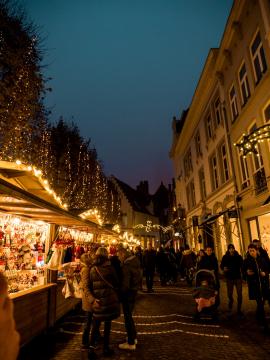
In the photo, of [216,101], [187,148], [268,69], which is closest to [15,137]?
→ [268,69]

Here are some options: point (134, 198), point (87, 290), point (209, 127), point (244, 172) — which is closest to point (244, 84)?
point (244, 172)

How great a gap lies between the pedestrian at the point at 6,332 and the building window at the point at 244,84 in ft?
47.6

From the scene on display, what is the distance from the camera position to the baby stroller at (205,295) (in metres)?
7.51

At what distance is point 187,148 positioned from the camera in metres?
28.4

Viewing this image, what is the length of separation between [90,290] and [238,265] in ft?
17.9

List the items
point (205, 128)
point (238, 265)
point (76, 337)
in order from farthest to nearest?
1. point (205, 128)
2. point (238, 265)
3. point (76, 337)

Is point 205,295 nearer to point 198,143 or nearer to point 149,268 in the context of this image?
point 149,268

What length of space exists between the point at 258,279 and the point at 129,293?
3488 millimetres

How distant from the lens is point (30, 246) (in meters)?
7.34

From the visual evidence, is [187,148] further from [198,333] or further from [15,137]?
[198,333]

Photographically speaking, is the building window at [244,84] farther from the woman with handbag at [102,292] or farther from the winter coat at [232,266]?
the woman with handbag at [102,292]

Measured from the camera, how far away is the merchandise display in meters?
6.34

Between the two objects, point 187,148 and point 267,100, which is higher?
point 187,148

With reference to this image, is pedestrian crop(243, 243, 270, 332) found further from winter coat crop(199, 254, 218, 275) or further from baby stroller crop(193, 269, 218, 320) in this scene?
winter coat crop(199, 254, 218, 275)
